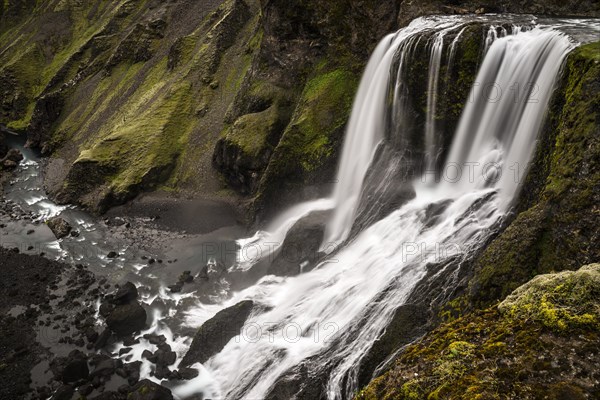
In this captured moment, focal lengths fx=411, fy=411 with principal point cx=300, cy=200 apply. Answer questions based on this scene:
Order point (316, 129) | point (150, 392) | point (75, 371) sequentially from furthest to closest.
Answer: point (316, 129)
point (75, 371)
point (150, 392)

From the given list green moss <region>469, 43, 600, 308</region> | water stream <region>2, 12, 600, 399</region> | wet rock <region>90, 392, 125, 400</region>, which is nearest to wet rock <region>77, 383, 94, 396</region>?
wet rock <region>90, 392, 125, 400</region>

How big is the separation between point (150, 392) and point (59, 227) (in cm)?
2173

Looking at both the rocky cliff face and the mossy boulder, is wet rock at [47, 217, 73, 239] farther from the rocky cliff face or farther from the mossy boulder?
the mossy boulder

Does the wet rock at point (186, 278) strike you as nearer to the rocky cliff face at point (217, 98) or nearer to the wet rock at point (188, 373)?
the rocky cliff face at point (217, 98)

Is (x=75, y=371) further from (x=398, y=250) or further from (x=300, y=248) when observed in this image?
(x=398, y=250)

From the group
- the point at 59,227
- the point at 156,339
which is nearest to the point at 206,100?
the point at 59,227

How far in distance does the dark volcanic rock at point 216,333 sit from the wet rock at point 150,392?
1.99 m

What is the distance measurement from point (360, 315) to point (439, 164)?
973 cm

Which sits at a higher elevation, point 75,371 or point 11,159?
point 11,159

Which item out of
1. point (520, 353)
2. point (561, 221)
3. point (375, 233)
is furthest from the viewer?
point (375, 233)

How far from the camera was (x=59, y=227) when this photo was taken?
108 feet

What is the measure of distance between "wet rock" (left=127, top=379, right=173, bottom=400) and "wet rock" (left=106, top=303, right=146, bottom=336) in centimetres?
518

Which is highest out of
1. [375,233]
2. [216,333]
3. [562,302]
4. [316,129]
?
[562,302]

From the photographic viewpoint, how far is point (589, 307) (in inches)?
201
